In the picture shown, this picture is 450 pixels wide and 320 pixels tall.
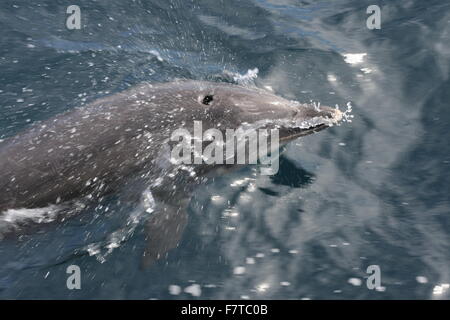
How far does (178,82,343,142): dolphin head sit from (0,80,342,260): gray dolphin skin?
12 millimetres

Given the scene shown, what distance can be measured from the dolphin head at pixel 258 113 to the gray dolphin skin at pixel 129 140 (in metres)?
0.01

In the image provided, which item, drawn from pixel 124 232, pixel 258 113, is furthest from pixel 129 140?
pixel 258 113

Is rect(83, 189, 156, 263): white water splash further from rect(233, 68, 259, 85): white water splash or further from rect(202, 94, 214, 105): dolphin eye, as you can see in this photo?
rect(233, 68, 259, 85): white water splash

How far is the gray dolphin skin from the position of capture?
21.2ft

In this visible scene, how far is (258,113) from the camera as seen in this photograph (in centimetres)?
719

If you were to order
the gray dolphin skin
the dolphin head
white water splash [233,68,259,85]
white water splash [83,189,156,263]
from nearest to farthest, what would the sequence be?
white water splash [83,189,156,263], the gray dolphin skin, the dolphin head, white water splash [233,68,259,85]

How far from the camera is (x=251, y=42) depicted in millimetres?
10758

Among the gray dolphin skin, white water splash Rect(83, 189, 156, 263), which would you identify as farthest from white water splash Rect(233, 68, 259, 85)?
white water splash Rect(83, 189, 156, 263)

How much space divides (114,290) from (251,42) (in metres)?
6.12

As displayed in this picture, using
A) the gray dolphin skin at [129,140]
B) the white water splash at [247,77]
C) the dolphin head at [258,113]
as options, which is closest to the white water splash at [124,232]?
the gray dolphin skin at [129,140]

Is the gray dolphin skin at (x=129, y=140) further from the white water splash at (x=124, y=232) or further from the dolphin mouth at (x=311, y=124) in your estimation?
the white water splash at (x=124, y=232)

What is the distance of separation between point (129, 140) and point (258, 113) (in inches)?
60.2

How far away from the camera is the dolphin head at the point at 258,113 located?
23.5ft
